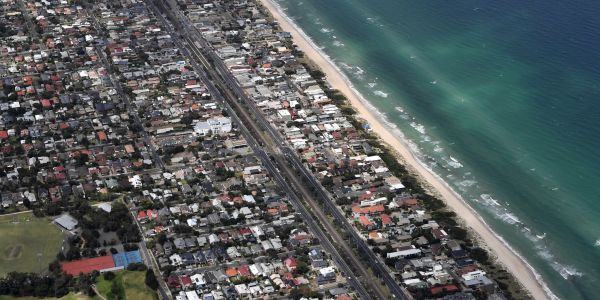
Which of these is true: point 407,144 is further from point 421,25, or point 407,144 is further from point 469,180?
point 421,25

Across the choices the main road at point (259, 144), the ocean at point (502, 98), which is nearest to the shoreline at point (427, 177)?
the ocean at point (502, 98)

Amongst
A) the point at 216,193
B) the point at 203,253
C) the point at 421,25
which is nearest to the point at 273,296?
the point at 203,253

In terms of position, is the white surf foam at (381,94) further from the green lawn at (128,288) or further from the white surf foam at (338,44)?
the green lawn at (128,288)

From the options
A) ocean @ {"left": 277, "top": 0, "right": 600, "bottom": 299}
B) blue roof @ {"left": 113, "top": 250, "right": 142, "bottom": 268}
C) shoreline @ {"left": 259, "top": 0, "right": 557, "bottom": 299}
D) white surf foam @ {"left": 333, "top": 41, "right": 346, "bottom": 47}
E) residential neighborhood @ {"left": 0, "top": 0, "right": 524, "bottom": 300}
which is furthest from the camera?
white surf foam @ {"left": 333, "top": 41, "right": 346, "bottom": 47}

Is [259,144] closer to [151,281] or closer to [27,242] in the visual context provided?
Result: [151,281]

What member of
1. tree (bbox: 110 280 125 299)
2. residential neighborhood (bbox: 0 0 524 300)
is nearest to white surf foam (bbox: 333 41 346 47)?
residential neighborhood (bbox: 0 0 524 300)

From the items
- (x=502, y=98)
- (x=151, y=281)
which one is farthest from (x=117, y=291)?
(x=502, y=98)

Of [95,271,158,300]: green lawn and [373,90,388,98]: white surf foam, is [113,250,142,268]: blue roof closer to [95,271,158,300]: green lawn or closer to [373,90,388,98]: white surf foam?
[95,271,158,300]: green lawn
